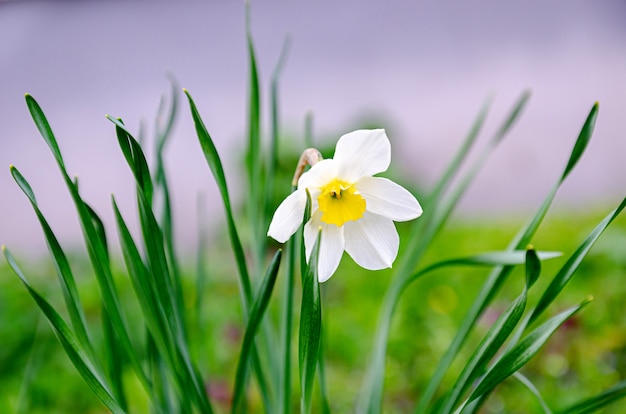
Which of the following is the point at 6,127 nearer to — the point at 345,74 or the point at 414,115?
the point at 345,74

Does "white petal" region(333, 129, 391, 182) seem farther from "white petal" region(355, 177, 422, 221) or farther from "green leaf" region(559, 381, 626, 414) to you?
"green leaf" region(559, 381, 626, 414)

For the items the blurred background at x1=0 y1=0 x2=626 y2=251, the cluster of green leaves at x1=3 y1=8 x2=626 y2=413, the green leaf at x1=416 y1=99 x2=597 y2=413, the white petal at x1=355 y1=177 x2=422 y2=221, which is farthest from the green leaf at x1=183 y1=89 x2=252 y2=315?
the blurred background at x1=0 y1=0 x2=626 y2=251

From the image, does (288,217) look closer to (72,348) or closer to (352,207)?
(352,207)

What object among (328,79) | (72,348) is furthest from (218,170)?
(328,79)

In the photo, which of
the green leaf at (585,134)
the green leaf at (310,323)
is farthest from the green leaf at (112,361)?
the green leaf at (585,134)

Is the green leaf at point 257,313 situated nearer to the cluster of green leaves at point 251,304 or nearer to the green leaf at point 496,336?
the cluster of green leaves at point 251,304

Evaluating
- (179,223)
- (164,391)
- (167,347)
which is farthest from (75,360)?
(179,223)
